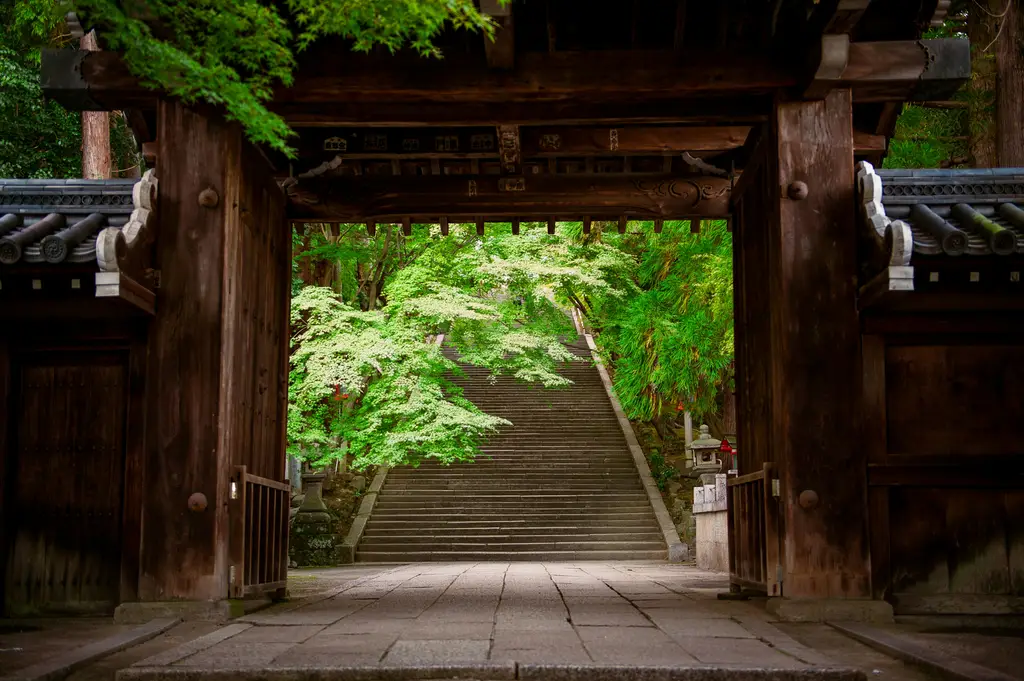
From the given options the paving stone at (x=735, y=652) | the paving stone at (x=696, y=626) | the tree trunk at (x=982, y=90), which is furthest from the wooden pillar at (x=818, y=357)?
the tree trunk at (x=982, y=90)

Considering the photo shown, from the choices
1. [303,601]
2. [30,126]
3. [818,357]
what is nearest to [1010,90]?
[818,357]

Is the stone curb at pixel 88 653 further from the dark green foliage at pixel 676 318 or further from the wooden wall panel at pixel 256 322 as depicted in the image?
the dark green foliage at pixel 676 318

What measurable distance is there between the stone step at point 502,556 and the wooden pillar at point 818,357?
36.5ft

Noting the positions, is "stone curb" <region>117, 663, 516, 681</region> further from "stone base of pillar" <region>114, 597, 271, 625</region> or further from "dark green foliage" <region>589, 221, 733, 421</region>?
"dark green foliage" <region>589, 221, 733, 421</region>

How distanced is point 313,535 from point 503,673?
13.6 metres

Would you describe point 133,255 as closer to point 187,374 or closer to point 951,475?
point 187,374

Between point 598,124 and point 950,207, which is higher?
point 598,124

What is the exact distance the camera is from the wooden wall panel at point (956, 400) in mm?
7219

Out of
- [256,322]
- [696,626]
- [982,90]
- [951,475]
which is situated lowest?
[696,626]

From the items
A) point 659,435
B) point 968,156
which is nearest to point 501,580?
point 968,156

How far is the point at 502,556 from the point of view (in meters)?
18.4

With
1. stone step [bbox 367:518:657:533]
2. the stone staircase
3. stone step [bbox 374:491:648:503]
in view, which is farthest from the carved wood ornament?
stone step [bbox 374:491:648:503]

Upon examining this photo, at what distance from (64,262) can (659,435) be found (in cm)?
2067

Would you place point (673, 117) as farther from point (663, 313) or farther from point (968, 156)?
point (663, 313)
